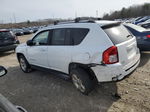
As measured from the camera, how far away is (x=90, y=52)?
321 cm

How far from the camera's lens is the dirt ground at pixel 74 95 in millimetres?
3211

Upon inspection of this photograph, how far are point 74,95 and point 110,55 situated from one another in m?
1.44

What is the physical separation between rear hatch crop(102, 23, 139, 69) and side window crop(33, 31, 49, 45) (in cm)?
199

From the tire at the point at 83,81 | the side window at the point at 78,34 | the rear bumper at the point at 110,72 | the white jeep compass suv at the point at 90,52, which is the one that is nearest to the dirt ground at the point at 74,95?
the tire at the point at 83,81

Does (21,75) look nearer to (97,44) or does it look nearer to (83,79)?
(83,79)

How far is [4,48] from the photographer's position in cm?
888

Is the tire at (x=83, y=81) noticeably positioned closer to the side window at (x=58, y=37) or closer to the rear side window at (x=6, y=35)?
the side window at (x=58, y=37)

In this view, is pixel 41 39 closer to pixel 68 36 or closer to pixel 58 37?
pixel 58 37

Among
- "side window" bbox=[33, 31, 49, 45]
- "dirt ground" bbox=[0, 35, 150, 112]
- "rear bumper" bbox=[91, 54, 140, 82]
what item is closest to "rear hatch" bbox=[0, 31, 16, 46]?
"dirt ground" bbox=[0, 35, 150, 112]

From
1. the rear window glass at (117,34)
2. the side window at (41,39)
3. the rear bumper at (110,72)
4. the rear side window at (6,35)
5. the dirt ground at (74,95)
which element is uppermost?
the rear window glass at (117,34)

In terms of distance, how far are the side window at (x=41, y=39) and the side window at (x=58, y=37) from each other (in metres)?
0.34

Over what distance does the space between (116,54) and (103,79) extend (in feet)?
2.02

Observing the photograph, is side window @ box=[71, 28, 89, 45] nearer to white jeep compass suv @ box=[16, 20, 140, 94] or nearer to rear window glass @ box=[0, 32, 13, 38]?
white jeep compass suv @ box=[16, 20, 140, 94]

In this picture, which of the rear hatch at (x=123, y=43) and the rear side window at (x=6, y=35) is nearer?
the rear hatch at (x=123, y=43)
